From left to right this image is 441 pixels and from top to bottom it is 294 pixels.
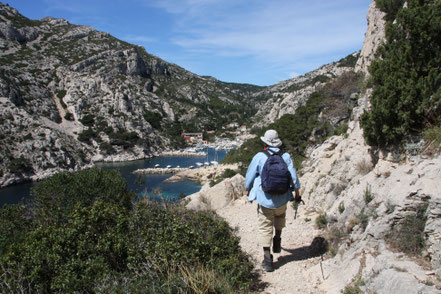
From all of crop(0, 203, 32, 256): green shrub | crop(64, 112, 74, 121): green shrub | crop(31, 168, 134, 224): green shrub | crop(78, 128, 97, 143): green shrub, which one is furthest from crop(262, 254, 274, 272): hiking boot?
crop(64, 112, 74, 121): green shrub

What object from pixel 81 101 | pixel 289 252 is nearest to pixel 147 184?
pixel 81 101

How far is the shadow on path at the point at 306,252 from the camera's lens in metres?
4.23

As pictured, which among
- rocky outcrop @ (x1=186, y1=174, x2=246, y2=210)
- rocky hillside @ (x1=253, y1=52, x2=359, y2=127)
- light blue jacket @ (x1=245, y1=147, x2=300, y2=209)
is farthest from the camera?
rocky hillside @ (x1=253, y1=52, x2=359, y2=127)

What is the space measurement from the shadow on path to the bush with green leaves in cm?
229

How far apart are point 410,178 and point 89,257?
4.21m

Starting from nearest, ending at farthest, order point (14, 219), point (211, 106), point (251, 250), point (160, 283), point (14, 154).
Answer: point (160, 283) < point (251, 250) < point (14, 219) < point (14, 154) < point (211, 106)

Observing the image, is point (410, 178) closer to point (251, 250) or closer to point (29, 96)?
point (251, 250)

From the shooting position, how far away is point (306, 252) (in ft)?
14.8

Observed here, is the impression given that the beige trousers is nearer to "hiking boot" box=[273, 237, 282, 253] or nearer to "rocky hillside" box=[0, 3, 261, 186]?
"hiking boot" box=[273, 237, 282, 253]

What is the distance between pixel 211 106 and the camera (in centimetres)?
13912

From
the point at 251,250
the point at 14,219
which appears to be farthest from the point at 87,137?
the point at 251,250

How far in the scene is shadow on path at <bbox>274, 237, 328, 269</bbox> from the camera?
13.9 feet

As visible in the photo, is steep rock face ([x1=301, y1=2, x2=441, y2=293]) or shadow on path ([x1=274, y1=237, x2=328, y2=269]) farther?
shadow on path ([x1=274, y1=237, x2=328, y2=269])

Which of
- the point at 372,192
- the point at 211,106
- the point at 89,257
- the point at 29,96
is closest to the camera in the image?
the point at 89,257
